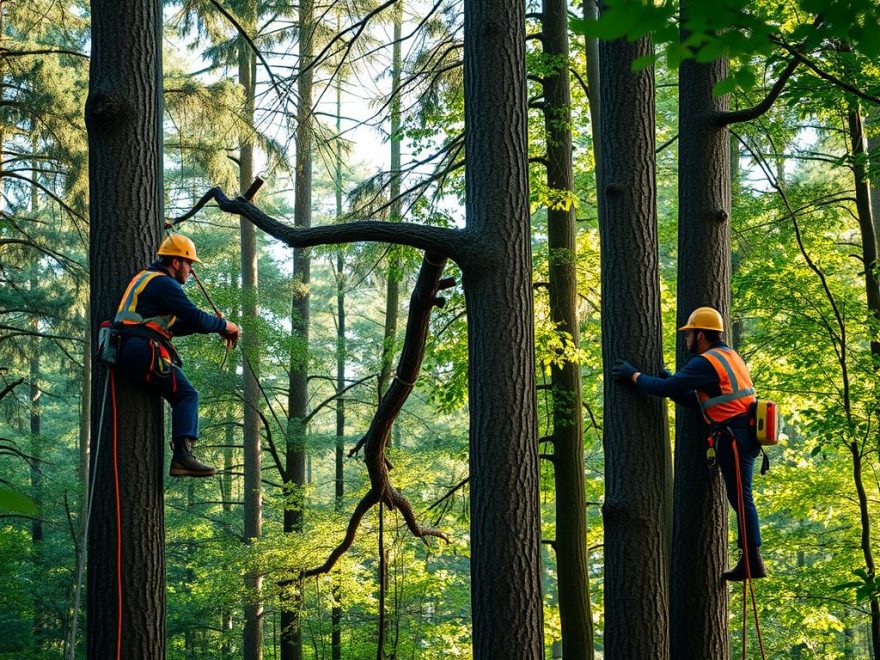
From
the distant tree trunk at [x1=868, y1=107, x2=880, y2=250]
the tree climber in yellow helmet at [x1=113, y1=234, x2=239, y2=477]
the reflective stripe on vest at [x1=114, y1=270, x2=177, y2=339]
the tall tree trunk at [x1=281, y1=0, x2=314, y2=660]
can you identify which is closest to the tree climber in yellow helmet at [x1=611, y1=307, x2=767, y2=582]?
the tree climber in yellow helmet at [x1=113, y1=234, x2=239, y2=477]

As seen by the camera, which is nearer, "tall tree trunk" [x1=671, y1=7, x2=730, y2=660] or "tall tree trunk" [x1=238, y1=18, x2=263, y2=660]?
"tall tree trunk" [x1=671, y1=7, x2=730, y2=660]

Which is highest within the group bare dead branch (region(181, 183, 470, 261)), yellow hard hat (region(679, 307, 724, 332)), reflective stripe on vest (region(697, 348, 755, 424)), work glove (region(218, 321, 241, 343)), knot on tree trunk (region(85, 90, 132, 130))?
knot on tree trunk (region(85, 90, 132, 130))

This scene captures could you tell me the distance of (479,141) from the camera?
18.4 ft

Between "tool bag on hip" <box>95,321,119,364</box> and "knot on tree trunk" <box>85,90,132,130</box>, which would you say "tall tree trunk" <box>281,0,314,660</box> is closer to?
"knot on tree trunk" <box>85,90,132,130</box>

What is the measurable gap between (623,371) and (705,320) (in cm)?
72

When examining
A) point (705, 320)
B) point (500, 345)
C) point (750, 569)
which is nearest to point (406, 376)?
point (500, 345)

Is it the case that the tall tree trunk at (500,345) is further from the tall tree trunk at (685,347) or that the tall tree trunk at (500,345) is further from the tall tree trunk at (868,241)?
the tall tree trunk at (868,241)

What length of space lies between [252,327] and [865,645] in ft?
86.1

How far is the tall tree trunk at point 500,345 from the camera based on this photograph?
17.2 feet

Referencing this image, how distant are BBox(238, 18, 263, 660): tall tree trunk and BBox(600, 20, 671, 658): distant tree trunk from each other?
9.19 meters

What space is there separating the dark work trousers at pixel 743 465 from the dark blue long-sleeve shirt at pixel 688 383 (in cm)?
30

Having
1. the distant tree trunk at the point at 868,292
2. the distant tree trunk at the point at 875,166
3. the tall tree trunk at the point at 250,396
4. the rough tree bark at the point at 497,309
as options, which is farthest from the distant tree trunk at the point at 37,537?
the distant tree trunk at the point at 875,166

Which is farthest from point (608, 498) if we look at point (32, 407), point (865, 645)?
point (865, 645)

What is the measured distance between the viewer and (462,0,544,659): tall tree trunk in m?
5.25
